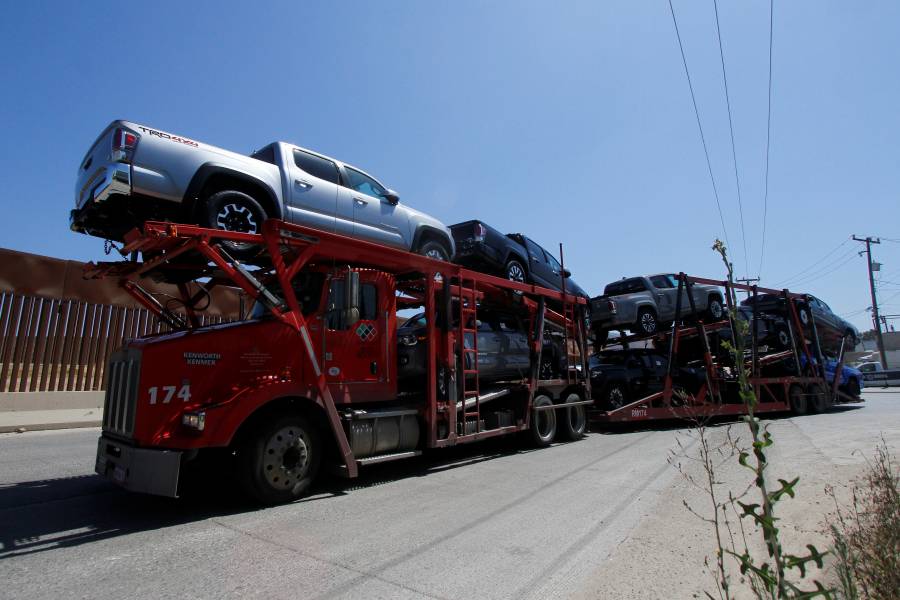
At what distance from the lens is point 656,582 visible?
3.43m

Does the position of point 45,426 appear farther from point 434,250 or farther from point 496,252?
point 496,252

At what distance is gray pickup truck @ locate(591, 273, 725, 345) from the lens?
518 inches

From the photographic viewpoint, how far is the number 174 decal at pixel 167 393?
4.86 meters

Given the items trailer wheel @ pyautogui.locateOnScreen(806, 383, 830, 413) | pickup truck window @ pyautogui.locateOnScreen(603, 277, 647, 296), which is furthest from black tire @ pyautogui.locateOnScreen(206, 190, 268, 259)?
trailer wheel @ pyautogui.locateOnScreen(806, 383, 830, 413)

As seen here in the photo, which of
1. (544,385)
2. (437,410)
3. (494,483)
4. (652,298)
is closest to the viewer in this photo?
(494,483)

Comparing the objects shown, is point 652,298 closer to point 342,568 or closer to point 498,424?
point 498,424

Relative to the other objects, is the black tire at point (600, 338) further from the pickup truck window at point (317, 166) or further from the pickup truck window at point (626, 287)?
the pickup truck window at point (317, 166)

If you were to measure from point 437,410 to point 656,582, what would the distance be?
393 cm

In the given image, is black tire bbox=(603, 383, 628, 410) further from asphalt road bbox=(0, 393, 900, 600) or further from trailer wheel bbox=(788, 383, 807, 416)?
trailer wheel bbox=(788, 383, 807, 416)

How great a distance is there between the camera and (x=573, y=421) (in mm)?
10352

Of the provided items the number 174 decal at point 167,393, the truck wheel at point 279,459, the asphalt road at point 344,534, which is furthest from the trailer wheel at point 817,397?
the number 174 decal at point 167,393

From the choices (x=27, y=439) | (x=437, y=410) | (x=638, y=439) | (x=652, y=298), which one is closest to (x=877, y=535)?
(x=437, y=410)

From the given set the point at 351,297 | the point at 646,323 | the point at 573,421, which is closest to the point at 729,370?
the point at 646,323

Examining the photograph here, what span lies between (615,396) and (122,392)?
10322mm
